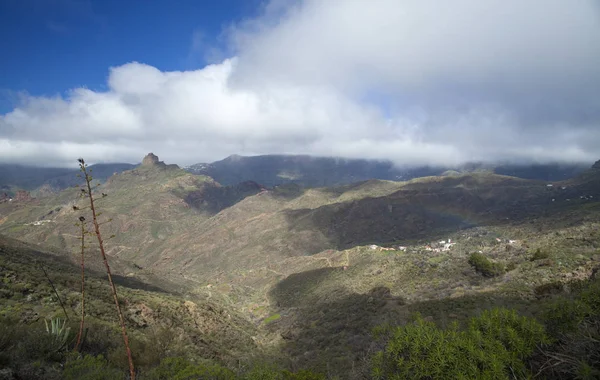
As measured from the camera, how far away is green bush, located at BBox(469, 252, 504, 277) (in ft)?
173

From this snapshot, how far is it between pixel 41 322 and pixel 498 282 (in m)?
57.9

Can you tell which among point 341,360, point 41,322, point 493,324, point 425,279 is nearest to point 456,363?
point 493,324

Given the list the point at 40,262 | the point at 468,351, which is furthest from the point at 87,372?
the point at 40,262

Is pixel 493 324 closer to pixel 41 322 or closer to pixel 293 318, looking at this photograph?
pixel 41 322

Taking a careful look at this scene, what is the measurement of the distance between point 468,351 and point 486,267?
50.0 metres

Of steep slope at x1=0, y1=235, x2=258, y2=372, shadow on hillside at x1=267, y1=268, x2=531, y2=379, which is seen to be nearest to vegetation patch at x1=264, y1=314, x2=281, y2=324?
shadow on hillside at x1=267, y1=268, x2=531, y2=379

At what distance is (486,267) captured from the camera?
54.9 meters

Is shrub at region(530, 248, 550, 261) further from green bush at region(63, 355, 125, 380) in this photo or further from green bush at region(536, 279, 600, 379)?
green bush at region(63, 355, 125, 380)

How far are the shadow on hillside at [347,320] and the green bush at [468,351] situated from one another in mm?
4455

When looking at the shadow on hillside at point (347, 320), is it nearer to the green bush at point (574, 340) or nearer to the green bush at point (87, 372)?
the green bush at point (574, 340)

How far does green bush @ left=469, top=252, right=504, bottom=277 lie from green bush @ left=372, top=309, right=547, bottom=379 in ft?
147

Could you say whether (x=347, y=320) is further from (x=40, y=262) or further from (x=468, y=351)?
(x=40, y=262)

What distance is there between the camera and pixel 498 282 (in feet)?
154

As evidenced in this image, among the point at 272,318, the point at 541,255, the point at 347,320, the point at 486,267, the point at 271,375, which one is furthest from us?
the point at 272,318
